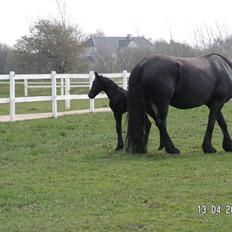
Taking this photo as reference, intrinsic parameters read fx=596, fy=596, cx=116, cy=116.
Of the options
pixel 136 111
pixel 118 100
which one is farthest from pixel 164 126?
pixel 118 100

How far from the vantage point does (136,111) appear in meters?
11.1

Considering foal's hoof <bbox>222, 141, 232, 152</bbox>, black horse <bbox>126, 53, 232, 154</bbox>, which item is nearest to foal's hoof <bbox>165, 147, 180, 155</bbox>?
black horse <bbox>126, 53, 232, 154</bbox>

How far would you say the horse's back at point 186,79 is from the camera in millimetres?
11031

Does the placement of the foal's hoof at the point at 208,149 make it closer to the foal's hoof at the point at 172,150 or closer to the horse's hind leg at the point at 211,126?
the horse's hind leg at the point at 211,126

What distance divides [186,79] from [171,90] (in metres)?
0.45

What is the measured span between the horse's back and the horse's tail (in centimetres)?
13

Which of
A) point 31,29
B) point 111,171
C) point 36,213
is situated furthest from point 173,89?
point 31,29

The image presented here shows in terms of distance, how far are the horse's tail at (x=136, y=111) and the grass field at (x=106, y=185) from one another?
0.38 m

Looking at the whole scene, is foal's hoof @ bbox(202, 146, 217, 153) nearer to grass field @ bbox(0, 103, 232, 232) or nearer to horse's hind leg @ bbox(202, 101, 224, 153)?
horse's hind leg @ bbox(202, 101, 224, 153)

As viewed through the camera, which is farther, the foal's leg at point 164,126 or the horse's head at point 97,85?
the horse's head at point 97,85

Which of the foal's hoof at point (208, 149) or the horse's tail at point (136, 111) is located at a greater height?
the horse's tail at point (136, 111)

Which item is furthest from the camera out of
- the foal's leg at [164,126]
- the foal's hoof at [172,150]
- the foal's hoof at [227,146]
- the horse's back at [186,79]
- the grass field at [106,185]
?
the foal's hoof at [227,146]

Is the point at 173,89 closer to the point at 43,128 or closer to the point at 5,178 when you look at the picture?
the point at 5,178

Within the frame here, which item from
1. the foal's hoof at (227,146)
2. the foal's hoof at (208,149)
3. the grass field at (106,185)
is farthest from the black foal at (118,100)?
the foal's hoof at (227,146)
